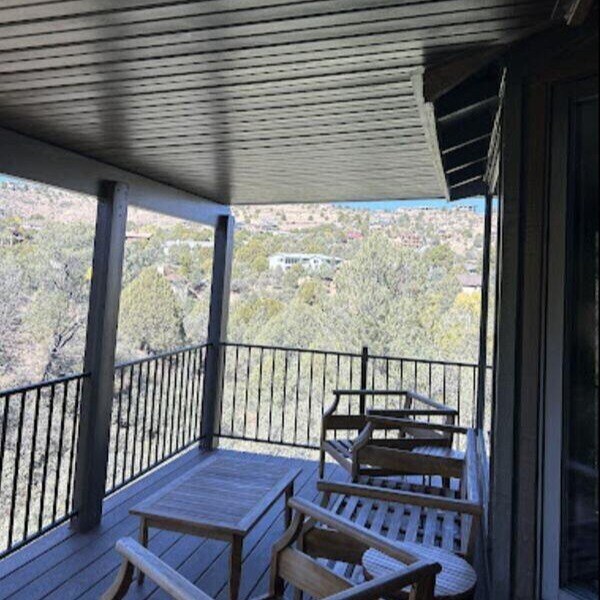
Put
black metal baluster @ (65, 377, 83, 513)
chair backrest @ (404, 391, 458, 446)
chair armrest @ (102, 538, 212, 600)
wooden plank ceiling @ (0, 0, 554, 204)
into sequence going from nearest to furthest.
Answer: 1. chair armrest @ (102, 538, 212, 600)
2. wooden plank ceiling @ (0, 0, 554, 204)
3. black metal baluster @ (65, 377, 83, 513)
4. chair backrest @ (404, 391, 458, 446)

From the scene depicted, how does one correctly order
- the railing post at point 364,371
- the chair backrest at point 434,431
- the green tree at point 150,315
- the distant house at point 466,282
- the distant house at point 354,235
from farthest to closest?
1. the distant house at point 354,235
2. the green tree at point 150,315
3. the distant house at point 466,282
4. the railing post at point 364,371
5. the chair backrest at point 434,431

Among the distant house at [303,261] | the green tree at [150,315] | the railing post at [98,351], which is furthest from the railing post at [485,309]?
the distant house at [303,261]

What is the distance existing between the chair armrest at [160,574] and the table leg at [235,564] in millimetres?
762

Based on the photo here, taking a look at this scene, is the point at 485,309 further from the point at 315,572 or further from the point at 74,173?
the point at 74,173

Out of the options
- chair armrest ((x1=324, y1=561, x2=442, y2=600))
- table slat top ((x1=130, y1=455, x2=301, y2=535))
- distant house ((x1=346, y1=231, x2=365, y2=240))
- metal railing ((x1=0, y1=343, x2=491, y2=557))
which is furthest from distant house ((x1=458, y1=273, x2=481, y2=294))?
chair armrest ((x1=324, y1=561, x2=442, y2=600))

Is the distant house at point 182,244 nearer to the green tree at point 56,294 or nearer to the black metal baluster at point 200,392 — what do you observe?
the green tree at point 56,294

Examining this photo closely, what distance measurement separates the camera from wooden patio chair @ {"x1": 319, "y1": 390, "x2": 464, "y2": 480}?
3.17 metres

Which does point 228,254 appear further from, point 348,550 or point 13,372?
point 13,372

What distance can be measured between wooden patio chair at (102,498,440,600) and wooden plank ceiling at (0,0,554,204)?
157cm

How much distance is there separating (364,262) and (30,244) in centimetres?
1099

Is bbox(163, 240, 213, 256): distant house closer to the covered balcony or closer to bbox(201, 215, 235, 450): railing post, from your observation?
bbox(201, 215, 235, 450): railing post

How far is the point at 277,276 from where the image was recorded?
2122 centimetres

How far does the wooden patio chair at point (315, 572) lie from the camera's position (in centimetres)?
140

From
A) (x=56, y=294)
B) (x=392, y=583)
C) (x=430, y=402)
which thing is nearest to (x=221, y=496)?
(x=392, y=583)
